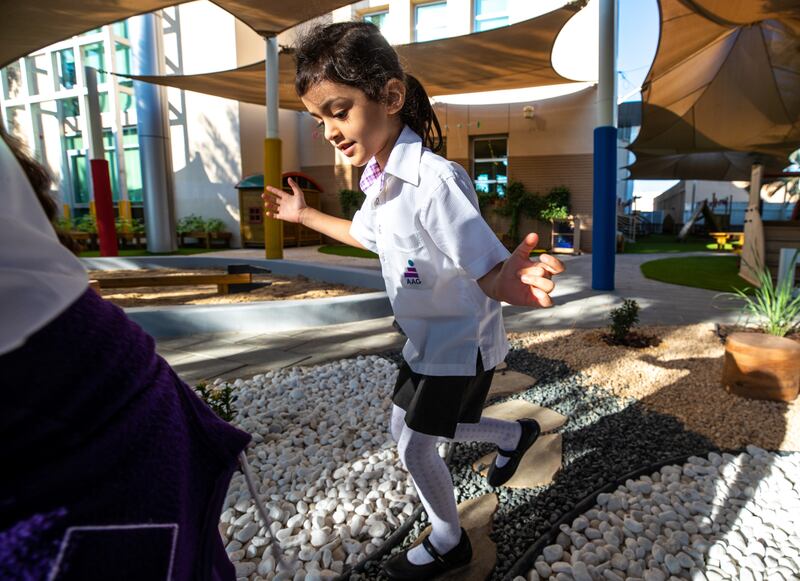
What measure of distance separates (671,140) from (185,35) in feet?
45.1

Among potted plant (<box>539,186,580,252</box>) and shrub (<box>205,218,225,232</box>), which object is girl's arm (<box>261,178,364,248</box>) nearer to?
potted plant (<box>539,186,580,252</box>)

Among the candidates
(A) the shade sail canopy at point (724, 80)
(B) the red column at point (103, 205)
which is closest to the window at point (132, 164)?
(B) the red column at point (103, 205)

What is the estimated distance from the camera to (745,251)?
27.6 feet

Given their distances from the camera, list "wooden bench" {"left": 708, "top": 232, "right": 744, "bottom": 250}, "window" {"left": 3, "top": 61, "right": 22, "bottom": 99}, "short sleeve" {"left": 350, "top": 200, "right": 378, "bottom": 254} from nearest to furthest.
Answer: "short sleeve" {"left": 350, "top": 200, "right": 378, "bottom": 254} → "wooden bench" {"left": 708, "top": 232, "right": 744, "bottom": 250} → "window" {"left": 3, "top": 61, "right": 22, "bottom": 99}

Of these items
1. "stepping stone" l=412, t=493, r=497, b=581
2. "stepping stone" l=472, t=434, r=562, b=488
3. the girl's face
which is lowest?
"stepping stone" l=412, t=493, r=497, b=581

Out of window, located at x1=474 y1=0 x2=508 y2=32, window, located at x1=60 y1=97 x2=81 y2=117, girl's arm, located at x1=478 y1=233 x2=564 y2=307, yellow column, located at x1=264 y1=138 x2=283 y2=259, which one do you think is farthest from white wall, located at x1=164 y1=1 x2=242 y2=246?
girl's arm, located at x1=478 y1=233 x2=564 y2=307

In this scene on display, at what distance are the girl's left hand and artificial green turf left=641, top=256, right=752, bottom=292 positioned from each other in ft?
22.7

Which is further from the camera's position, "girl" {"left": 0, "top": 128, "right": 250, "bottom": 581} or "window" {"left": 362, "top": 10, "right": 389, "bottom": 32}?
"window" {"left": 362, "top": 10, "right": 389, "bottom": 32}

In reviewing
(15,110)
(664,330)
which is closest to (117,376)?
(664,330)

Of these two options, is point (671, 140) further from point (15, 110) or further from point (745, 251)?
point (15, 110)

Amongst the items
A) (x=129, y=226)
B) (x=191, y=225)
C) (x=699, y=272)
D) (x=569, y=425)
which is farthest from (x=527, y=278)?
(x=129, y=226)

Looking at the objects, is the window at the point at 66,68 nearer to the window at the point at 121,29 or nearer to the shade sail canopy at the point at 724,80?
the window at the point at 121,29

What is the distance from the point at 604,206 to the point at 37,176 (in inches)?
266

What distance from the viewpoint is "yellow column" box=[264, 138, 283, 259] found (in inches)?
322
